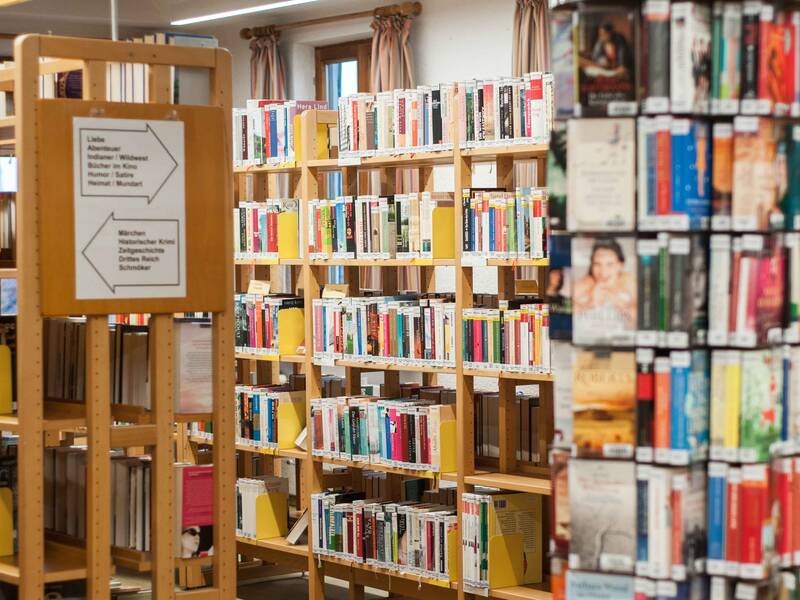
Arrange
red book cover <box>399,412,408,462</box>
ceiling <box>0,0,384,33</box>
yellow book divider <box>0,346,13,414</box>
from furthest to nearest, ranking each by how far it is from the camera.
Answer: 1. ceiling <box>0,0,384,33</box>
2. red book cover <box>399,412,408,462</box>
3. yellow book divider <box>0,346,13,414</box>

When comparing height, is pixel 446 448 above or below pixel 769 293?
below

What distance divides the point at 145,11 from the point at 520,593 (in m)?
6.73

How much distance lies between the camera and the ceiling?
10.1 meters

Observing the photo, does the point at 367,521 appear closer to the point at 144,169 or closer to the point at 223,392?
the point at 223,392

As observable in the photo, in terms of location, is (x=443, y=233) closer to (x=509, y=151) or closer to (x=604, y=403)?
(x=509, y=151)

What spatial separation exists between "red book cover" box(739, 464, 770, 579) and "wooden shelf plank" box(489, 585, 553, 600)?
2302 mm

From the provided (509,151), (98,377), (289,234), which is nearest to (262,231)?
(289,234)

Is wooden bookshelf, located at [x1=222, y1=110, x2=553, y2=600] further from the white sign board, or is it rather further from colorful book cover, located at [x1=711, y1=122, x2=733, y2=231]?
colorful book cover, located at [x1=711, y1=122, x2=733, y2=231]

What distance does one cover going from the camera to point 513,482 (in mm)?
5676

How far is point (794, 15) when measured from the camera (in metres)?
3.46

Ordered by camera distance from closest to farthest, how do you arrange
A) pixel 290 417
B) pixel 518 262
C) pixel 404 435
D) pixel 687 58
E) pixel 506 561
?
pixel 687 58
pixel 518 262
pixel 506 561
pixel 404 435
pixel 290 417

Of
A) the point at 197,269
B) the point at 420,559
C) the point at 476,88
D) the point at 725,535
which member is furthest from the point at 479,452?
the point at 725,535

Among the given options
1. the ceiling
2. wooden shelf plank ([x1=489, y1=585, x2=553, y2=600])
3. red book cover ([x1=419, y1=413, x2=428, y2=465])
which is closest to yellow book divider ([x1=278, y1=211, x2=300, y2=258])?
red book cover ([x1=419, y1=413, x2=428, y2=465])

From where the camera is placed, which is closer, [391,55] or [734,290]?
[734,290]
